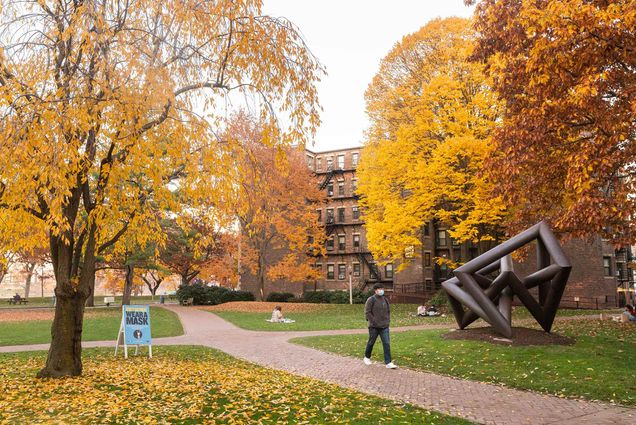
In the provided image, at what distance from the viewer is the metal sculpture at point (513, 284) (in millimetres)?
14219

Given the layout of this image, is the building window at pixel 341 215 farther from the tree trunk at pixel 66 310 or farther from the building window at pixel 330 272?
the tree trunk at pixel 66 310

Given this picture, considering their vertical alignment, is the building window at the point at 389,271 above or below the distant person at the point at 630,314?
above

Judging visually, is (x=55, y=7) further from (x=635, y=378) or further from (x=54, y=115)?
(x=635, y=378)

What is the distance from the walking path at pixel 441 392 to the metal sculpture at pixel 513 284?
4.09m

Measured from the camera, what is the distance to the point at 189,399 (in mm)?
8375

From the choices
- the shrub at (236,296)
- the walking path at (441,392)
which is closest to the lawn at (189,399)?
the walking path at (441,392)

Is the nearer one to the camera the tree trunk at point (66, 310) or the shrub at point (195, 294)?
the tree trunk at point (66, 310)

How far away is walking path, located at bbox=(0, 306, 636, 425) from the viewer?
7.58 m

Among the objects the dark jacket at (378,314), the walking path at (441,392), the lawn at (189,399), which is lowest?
the walking path at (441,392)

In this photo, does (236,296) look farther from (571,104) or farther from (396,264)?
(571,104)

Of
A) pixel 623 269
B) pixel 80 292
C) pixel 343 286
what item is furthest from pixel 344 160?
→ pixel 80 292

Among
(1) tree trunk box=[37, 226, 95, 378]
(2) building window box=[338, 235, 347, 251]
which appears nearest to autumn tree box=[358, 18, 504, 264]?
(1) tree trunk box=[37, 226, 95, 378]

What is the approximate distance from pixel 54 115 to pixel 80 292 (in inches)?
174

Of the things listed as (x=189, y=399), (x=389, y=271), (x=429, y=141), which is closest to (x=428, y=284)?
(x=389, y=271)
